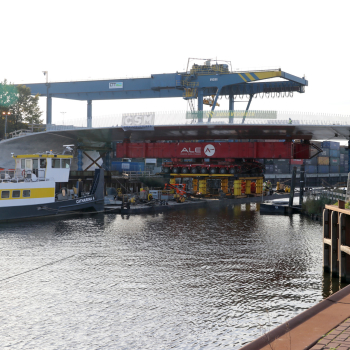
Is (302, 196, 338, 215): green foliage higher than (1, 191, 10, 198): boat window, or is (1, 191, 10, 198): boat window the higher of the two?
(1, 191, 10, 198): boat window

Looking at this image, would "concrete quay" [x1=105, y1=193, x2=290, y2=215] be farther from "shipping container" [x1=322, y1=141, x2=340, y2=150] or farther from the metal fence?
"shipping container" [x1=322, y1=141, x2=340, y2=150]

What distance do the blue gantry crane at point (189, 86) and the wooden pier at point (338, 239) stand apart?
147 ft

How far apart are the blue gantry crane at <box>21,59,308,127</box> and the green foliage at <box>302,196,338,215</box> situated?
25.2 meters

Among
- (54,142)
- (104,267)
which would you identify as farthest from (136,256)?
(54,142)

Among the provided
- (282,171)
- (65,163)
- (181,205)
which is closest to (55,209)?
(65,163)

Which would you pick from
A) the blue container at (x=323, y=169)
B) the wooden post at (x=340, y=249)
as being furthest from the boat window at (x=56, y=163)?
the blue container at (x=323, y=169)

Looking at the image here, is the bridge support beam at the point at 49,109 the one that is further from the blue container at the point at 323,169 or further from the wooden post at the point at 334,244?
the blue container at the point at 323,169

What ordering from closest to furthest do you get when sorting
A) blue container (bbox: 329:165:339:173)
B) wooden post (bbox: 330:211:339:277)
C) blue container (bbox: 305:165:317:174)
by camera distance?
wooden post (bbox: 330:211:339:277) → blue container (bbox: 305:165:317:174) → blue container (bbox: 329:165:339:173)

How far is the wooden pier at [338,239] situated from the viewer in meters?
17.6

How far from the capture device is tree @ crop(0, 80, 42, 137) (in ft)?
264

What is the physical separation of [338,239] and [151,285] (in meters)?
8.55

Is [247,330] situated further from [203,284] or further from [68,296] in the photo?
[68,296]

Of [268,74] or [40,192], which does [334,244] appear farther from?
[268,74]

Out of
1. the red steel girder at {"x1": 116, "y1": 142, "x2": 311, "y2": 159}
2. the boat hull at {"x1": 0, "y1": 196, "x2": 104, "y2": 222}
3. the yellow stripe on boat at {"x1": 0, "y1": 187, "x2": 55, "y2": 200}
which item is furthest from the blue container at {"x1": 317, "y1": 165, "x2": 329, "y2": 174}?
the yellow stripe on boat at {"x1": 0, "y1": 187, "x2": 55, "y2": 200}
